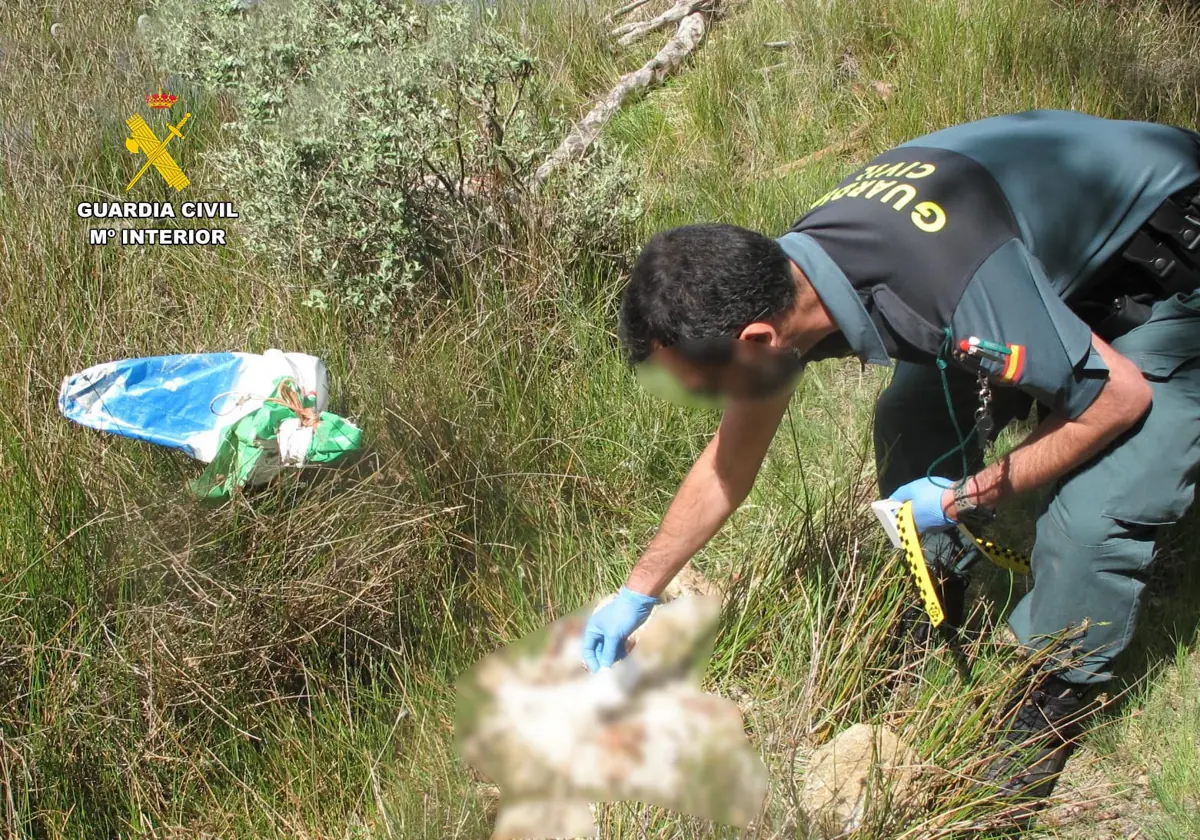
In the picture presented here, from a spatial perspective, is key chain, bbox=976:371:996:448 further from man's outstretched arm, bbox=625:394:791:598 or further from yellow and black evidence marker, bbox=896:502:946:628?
man's outstretched arm, bbox=625:394:791:598

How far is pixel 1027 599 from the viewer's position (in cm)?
242

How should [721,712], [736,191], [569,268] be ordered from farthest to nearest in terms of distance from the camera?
1. [736,191]
2. [569,268]
3. [721,712]

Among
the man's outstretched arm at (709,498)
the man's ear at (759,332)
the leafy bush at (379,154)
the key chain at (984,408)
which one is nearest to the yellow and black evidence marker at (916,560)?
the key chain at (984,408)

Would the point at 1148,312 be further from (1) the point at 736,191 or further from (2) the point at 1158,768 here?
(1) the point at 736,191

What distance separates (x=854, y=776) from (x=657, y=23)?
574 centimetres

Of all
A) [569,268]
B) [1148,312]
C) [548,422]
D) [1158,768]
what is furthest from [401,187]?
[1158,768]

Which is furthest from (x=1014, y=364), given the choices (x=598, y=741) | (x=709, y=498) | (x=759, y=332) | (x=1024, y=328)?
(x=598, y=741)

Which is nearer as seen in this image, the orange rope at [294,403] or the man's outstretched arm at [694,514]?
the man's outstretched arm at [694,514]

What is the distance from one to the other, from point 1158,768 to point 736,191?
3045mm

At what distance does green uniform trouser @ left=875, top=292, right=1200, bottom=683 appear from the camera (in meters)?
2.20

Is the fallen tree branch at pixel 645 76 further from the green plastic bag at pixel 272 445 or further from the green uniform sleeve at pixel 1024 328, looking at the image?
the green uniform sleeve at pixel 1024 328

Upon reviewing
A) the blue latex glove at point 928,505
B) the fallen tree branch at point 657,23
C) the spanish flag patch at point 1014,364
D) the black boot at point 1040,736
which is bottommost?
the black boot at point 1040,736

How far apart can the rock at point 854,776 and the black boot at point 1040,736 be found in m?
0.29

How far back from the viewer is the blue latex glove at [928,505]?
7.69ft
